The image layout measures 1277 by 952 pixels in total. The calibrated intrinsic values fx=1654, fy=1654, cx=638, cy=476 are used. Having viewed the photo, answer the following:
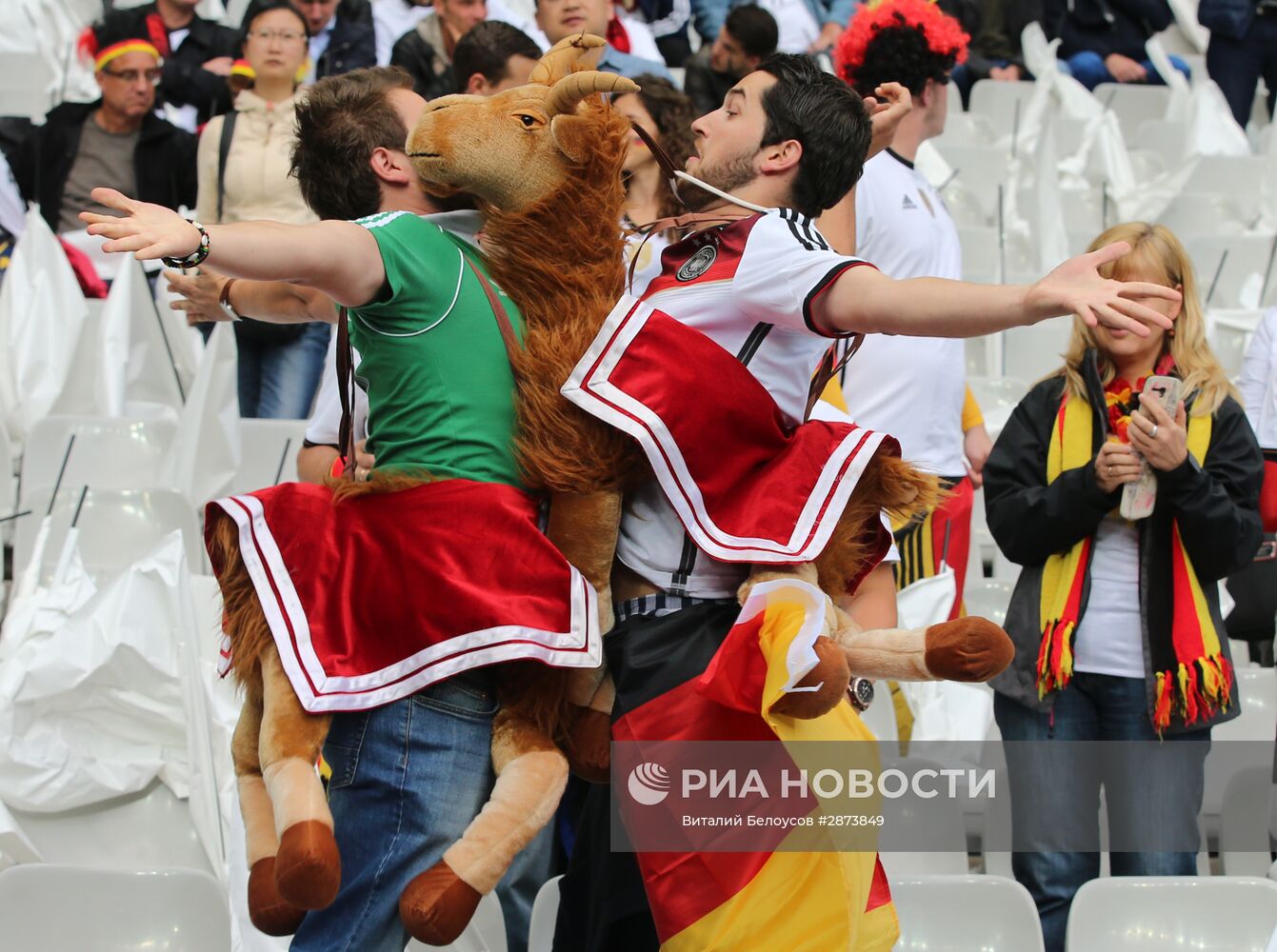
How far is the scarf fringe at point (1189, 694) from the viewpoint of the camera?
2.87 m

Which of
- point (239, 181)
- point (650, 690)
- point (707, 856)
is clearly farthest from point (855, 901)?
point (239, 181)

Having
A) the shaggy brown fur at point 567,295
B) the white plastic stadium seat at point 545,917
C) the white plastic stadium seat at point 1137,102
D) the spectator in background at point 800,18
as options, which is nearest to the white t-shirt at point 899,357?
the white plastic stadium seat at point 545,917

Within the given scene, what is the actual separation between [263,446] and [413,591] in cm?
259

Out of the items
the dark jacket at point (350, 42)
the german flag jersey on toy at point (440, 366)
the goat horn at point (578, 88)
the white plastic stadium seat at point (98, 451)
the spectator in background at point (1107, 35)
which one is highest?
the goat horn at point (578, 88)

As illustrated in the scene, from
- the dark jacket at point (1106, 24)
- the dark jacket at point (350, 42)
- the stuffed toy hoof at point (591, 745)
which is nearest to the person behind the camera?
the stuffed toy hoof at point (591, 745)

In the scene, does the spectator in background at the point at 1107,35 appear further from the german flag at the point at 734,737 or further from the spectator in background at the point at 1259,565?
the german flag at the point at 734,737

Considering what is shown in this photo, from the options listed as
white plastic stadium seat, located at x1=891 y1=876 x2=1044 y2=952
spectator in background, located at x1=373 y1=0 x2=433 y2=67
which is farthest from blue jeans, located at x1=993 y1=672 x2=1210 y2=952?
spectator in background, located at x1=373 y1=0 x2=433 y2=67

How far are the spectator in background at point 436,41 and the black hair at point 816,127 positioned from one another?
3.66 metres

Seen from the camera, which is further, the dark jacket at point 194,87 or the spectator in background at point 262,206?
the dark jacket at point 194,87

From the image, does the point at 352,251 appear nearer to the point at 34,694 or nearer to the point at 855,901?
the point at 855,901

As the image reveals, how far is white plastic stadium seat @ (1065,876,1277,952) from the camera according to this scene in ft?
9.05

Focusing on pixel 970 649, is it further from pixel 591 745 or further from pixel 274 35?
pixel 274 35

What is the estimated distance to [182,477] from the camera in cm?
421

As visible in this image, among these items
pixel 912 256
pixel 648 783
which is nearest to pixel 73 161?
pixel 912 256
